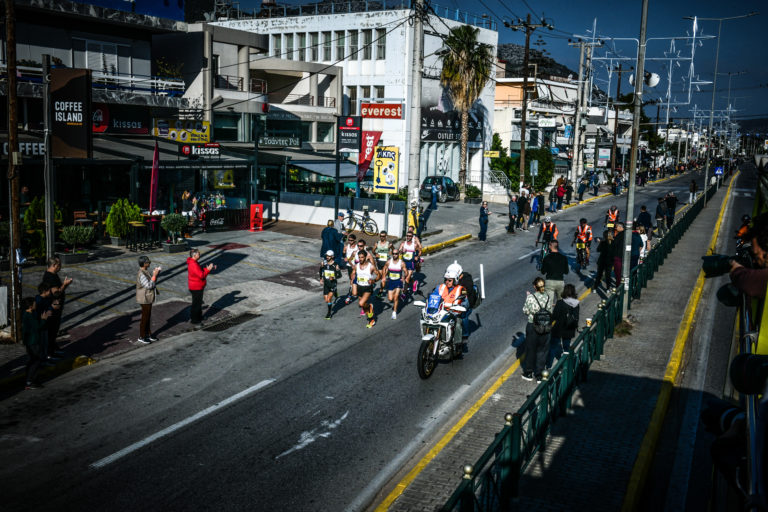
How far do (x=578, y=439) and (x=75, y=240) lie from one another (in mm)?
16843

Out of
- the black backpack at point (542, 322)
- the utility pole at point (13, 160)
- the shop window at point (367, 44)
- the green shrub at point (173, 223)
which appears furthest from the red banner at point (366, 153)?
the shop window at point (367, 44)

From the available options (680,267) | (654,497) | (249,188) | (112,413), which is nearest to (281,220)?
(249,188)

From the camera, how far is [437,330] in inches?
481

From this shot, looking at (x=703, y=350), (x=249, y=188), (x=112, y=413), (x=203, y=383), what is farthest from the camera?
(x=249, y=188)

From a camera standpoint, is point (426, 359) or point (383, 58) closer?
point (426, 359)

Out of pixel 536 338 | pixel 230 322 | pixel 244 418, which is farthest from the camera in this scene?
pixel 230 322

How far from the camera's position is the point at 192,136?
30469 millimetres

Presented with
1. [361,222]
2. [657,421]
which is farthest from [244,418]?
[361,222]

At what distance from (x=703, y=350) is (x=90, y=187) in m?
23.5

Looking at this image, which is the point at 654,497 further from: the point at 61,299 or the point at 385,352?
the point at 61,299

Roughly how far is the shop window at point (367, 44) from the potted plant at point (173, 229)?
2967 centimetres

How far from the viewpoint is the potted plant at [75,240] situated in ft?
66.1

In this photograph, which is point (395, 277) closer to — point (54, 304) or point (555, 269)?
point (555, 269)

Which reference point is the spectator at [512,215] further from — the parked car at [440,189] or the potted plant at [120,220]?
the potted plant at [120,220]
